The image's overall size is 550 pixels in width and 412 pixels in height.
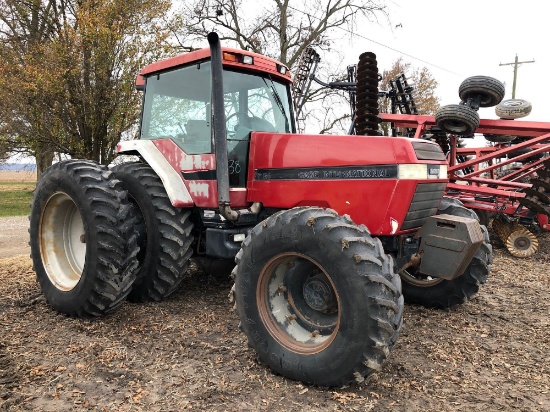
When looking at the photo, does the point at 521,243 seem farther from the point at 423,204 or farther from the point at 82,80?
the point at 82,80

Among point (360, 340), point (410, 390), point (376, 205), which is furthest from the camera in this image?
point (376, 205)

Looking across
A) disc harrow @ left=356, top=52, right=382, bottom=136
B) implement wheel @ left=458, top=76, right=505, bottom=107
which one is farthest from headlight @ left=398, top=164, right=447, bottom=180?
implement wheel @ left=458, top=76, right=505, bottom=107

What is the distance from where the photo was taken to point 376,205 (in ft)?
10.6

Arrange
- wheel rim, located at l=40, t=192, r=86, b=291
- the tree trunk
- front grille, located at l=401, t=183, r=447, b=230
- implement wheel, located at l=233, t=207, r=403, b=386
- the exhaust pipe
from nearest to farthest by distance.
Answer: implement wheel, located at l=233, t=207, r=403, b=386
front grille, located at l=401, t=183, r=447, b=230
the exhaust pipe
wheel rim, located at l=40, t=192, r=86, b=291
the tree trunk

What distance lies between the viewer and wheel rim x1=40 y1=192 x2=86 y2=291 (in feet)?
14.3

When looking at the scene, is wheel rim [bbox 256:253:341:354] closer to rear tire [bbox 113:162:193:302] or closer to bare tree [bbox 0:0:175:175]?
rear tire [bbox 113:162:193:302]

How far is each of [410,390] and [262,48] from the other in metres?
17.1

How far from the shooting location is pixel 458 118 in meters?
6.29

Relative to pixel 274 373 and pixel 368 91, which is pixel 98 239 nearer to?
pixel 274 373

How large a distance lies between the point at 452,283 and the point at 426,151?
156cm

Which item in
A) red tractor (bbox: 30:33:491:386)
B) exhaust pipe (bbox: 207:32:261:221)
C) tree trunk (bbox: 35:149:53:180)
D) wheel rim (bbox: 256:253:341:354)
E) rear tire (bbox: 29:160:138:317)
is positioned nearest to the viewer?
red tractor (bbox: 30:33:491:386)

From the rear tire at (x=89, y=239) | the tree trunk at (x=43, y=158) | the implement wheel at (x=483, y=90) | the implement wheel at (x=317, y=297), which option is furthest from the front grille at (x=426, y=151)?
the tree trunk at (x=43, y=158)

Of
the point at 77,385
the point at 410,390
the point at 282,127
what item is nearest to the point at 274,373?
the point at 410,390

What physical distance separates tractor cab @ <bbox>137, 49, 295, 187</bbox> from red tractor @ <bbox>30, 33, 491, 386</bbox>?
14 millimetres
